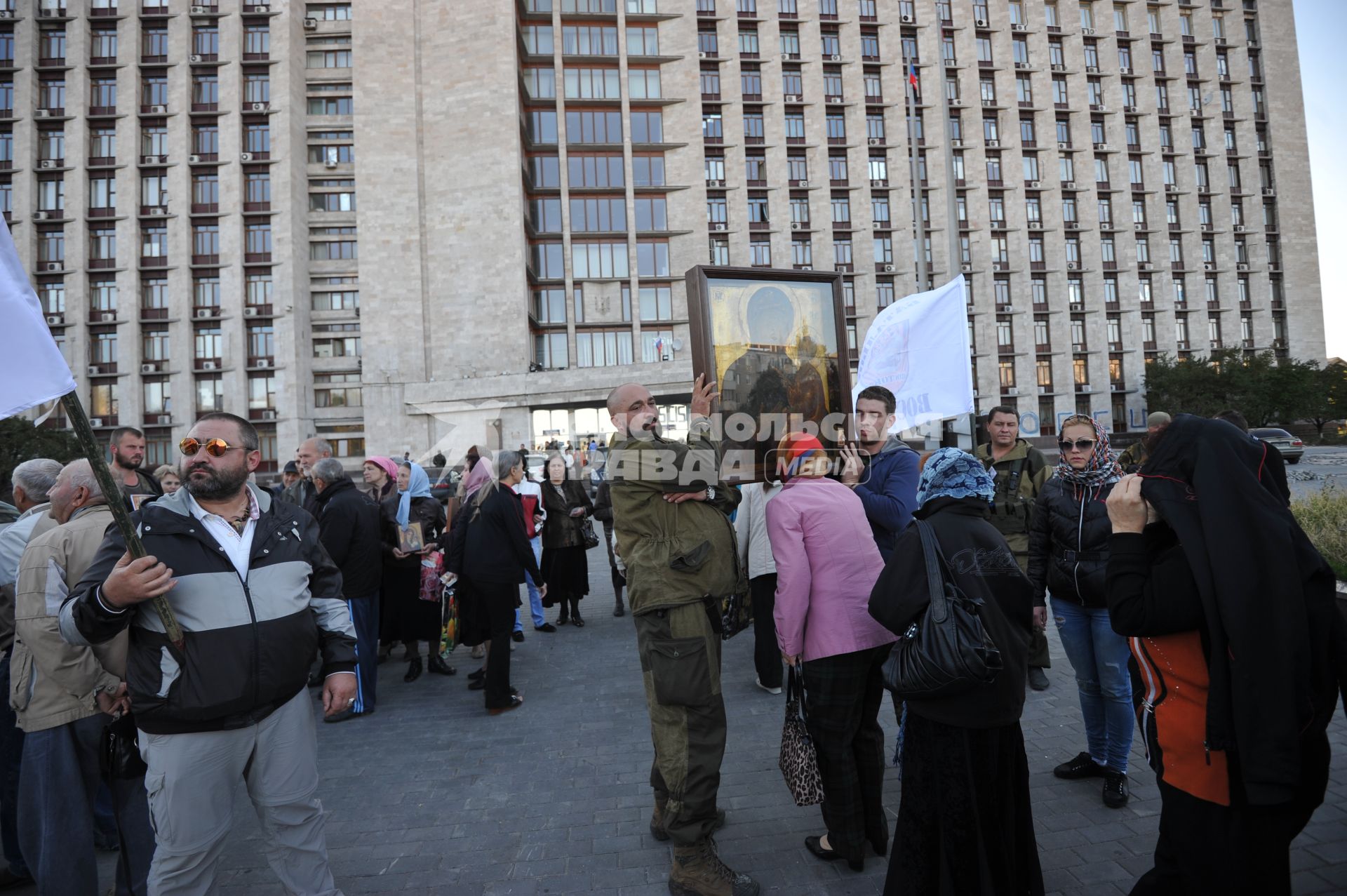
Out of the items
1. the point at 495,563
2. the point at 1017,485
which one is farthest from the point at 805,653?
the point at 495,563

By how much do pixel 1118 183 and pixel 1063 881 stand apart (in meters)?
58.1

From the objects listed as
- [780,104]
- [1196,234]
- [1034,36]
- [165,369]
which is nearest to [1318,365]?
[1196,234]

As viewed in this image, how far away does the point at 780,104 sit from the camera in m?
43.1

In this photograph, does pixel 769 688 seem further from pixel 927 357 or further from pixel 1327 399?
pixel 1327 399

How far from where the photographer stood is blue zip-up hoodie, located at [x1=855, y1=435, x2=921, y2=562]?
13.7 feet

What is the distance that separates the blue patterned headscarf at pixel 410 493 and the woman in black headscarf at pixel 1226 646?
5.70m

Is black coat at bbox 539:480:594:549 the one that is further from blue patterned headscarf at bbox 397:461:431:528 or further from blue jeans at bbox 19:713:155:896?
blue jeans at bbox 19:713:155:896

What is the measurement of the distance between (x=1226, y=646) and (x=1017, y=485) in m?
3.56

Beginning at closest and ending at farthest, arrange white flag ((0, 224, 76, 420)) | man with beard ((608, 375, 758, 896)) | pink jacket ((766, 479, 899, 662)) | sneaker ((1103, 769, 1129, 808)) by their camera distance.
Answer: white flag ((0, 224, 76, 420))
man with beard ((608, 375, 758, 896))
pink jacket ((766, 479, 899, 662))
sneaker ((1103, 769, 1129, 808))

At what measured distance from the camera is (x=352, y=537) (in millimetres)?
5734

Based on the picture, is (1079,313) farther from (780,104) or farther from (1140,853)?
(1140,853)

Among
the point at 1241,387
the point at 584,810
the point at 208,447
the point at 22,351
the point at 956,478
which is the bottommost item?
the point at 584,810

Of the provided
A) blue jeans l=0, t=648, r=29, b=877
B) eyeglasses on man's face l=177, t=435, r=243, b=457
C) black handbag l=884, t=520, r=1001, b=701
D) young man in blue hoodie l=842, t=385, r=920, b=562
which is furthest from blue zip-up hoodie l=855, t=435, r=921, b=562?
blue jeans l=0, t=648, r=29, b=877

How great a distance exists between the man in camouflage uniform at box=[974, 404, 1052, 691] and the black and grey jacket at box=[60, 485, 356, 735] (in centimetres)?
466
